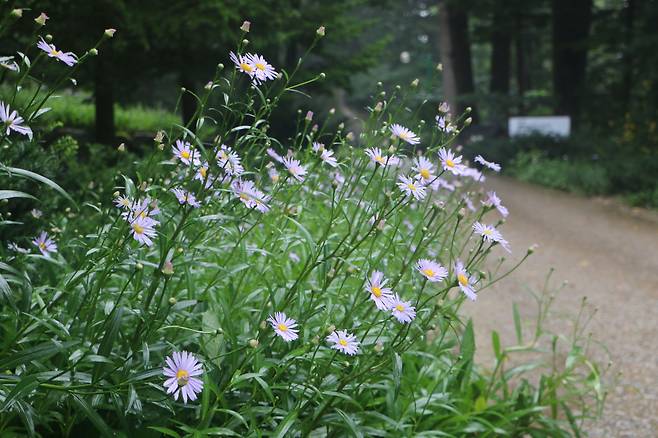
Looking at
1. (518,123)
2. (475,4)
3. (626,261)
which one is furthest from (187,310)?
(475,4)

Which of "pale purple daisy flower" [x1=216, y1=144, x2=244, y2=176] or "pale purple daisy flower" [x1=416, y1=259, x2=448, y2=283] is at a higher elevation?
"pale purple daisy flower" [x1=216, y1=144, x2=244, y2=176]

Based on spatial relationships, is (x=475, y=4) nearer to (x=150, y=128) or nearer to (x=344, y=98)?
(x=150, y=128)

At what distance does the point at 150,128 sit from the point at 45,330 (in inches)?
328

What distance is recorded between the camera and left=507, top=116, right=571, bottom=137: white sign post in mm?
13516

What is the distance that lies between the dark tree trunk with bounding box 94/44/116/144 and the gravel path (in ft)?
14.2

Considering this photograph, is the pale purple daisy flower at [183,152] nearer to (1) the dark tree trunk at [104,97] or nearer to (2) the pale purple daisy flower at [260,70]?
(2) the pale purple daisy flower at [260,70]

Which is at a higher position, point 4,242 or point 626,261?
point 4,242

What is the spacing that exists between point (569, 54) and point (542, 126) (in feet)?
5.32

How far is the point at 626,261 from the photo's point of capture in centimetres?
665

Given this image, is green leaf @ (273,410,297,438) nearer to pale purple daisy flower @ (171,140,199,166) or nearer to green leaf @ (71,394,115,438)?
green leaf @ (71,394,115,438)

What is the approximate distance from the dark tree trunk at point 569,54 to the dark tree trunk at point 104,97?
9288 mm

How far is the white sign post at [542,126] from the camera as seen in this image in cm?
1352

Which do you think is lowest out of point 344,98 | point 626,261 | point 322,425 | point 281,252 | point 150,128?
point 344,98

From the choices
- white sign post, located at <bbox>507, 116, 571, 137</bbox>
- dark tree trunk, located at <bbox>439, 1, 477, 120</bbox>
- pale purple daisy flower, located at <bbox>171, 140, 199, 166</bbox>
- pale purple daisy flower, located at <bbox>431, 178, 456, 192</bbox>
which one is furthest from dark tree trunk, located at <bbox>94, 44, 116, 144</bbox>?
dark tree trunk, located at <bbox>439, 1, 477, 120</bbox>
